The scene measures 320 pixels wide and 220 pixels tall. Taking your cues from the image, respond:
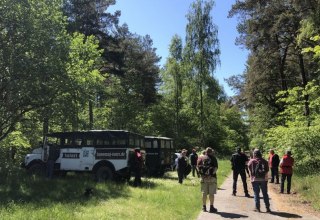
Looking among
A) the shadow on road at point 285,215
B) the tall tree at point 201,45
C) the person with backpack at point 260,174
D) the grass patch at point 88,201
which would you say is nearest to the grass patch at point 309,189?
the shadow on road at point 285,215

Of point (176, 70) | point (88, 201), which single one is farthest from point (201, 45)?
point (88, 201)

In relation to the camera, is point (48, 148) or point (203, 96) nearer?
point (48, 148)

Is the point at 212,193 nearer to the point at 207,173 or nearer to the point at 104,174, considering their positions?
the point at 207,173

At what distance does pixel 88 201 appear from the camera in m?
13.3

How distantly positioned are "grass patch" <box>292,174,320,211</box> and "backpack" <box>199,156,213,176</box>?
3694mm

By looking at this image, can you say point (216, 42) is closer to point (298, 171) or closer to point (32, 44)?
point (298, 171)

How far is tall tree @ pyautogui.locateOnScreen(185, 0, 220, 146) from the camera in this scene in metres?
51.2

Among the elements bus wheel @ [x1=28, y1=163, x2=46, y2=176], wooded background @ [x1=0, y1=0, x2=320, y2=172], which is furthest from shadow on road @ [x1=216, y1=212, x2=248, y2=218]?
bus wheel @ [x1=28, y1=163, x2=46, y2=176]

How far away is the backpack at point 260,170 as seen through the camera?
13.6 m

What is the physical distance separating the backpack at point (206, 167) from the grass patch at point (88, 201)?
3.77 feet

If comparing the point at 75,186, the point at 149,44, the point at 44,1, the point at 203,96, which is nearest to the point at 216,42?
the point at 203,96

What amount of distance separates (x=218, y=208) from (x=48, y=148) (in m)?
10.1

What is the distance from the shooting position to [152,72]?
51.3 m

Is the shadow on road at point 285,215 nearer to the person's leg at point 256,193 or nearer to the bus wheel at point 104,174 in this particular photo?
the person's leg at point 256,193
